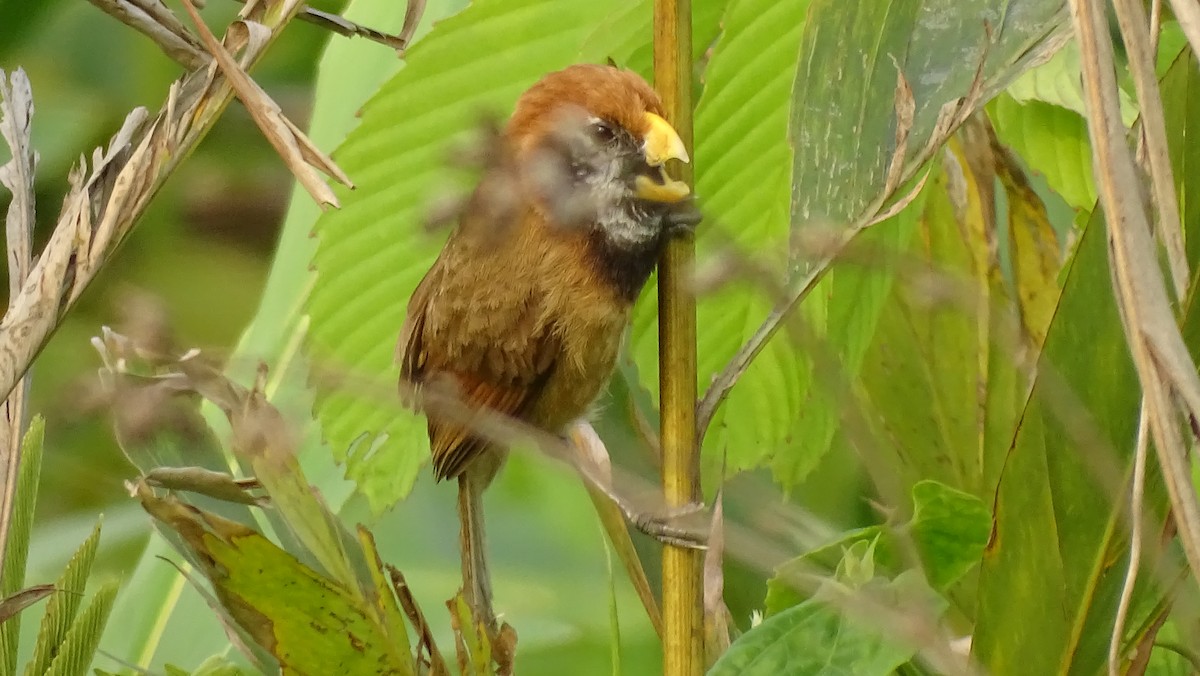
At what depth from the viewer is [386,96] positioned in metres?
0.97

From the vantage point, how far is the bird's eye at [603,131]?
1042mm

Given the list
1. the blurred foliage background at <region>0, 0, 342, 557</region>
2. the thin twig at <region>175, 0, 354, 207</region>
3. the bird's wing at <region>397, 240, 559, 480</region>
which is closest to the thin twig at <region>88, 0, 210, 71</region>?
the thin twig at <region>175, 0, 354, 207</region>

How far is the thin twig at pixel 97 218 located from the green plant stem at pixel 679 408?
21 cm

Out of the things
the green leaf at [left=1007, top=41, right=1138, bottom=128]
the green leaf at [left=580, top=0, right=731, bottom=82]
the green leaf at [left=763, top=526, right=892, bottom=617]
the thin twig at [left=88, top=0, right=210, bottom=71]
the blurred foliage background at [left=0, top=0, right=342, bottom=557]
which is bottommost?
the green leaf at [left=763, top=526, right=892, bottom=617]

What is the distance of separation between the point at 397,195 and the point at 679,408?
39cm

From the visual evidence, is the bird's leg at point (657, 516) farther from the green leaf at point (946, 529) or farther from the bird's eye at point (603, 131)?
the bird's eye at point (603, 131)

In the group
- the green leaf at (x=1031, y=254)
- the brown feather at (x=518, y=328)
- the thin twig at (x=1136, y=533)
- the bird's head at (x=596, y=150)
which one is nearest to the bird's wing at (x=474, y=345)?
the brown feather at (x=518, y=328)

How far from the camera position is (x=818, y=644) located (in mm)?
625

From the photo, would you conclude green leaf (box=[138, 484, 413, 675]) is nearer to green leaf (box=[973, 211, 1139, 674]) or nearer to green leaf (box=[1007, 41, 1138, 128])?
green leaf (box=[973, 211, 1139, 674])

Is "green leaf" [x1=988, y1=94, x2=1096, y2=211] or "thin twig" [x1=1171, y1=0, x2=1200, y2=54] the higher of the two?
"green leaf" [x1=988, y1=94, x2=1096, y2=211]

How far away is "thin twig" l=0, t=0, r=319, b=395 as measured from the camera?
61cm

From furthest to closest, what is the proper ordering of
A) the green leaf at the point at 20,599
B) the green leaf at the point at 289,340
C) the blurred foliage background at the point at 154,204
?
the blurred foliage background at the point at 154,204
the green leaf at the point at 289,340
the green leaf at the point at 20,599

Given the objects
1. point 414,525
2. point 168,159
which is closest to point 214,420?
point 414,525

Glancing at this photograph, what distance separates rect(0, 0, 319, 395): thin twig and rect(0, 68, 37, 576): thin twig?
0.07 meters
